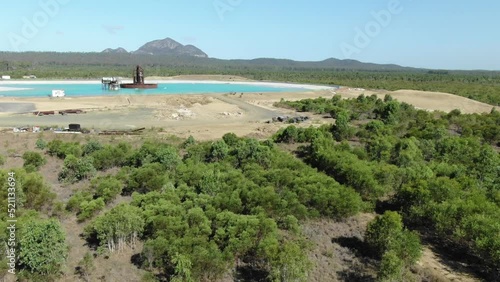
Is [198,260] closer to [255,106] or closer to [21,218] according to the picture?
[21,218]

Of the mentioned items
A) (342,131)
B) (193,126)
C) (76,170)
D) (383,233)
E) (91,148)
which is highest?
(342,131)

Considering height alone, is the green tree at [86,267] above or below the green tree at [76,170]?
below

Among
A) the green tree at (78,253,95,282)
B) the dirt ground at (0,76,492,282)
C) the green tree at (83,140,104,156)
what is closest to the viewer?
the green tree at (78,253,95,282)

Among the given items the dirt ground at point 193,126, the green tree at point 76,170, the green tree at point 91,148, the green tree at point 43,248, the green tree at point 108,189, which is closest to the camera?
the green tree at point 43,248

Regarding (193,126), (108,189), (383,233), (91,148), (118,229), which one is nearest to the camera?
(383,233)

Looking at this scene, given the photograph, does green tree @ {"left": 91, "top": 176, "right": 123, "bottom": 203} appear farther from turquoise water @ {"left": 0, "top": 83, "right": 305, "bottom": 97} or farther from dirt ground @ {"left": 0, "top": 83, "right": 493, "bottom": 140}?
turquoise water @ {"left": 0, "top": 83, "right": 305, "bottom": 97}

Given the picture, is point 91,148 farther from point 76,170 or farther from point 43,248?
point 43,248

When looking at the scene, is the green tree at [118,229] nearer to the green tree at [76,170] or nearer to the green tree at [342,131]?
the green tree at [76,170]

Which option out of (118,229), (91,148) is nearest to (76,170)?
(91,148)

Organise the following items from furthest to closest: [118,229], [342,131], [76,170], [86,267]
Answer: [342,131]
[76,170]
[118,229]
[86,267]

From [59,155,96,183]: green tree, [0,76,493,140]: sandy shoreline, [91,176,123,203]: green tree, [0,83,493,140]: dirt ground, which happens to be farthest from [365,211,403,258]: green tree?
[0,83,493,140]: dirt ground

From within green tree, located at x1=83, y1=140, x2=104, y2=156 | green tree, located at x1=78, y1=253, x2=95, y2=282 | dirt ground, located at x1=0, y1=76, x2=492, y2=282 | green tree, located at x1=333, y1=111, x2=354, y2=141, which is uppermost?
green tree, located at x1=333, y1=111, x2=354, y2=141

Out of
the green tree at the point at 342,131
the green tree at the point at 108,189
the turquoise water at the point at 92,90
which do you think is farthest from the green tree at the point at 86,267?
the turquoise water at the point at 92,90
